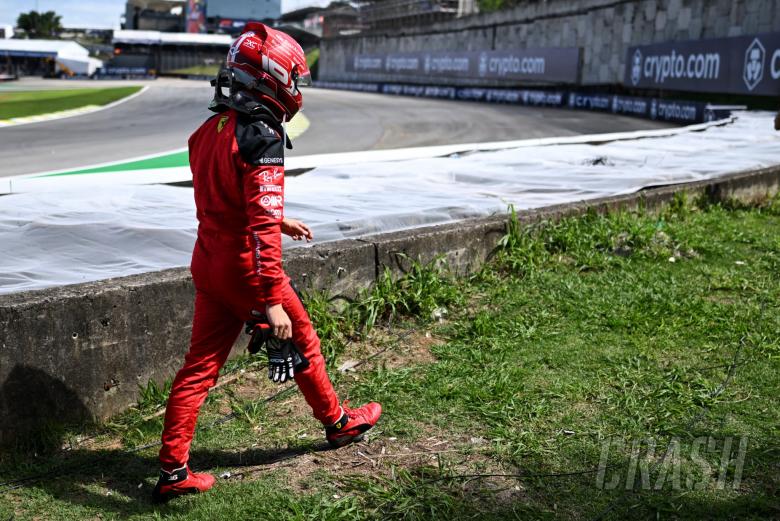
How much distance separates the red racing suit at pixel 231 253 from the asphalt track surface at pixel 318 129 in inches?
335

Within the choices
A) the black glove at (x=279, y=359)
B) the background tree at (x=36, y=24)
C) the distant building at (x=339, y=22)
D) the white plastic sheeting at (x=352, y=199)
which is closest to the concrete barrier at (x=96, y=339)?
the white plastic sheeting at (x=352, y=199)

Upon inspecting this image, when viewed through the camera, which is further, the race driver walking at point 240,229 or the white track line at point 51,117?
the white track line at point 51,117

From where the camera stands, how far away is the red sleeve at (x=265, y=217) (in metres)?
2.77

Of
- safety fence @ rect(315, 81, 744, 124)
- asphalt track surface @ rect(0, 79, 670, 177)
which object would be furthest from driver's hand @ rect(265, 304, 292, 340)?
safety fence @ rect(315, 81, 744, 124)

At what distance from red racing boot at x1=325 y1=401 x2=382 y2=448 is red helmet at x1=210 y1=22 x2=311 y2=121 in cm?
135

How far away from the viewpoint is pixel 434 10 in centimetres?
5322

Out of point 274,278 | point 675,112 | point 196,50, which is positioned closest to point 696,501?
point 274,278

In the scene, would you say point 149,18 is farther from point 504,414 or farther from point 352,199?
point 504,414

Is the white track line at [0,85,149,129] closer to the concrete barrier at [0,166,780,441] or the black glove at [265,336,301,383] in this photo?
the concrete barrier at [0,166,780,441]

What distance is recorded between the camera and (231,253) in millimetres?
2904

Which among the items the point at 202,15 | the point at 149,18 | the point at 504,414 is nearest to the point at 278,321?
the point at 504,414

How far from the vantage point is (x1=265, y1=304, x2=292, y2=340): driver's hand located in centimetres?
287

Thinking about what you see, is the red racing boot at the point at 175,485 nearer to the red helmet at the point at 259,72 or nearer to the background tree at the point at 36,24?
the red helmet at the point at 259,72

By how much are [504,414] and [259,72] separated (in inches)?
74.7
